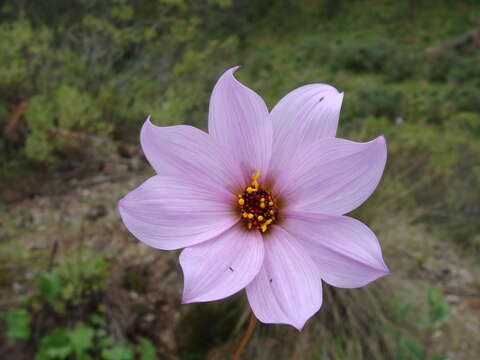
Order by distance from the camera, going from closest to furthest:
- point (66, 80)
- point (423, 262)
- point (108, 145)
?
point (423, 262) < point (108, 145) < point (66, 80)

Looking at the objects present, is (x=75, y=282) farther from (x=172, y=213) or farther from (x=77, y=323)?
(x=172, y=213)

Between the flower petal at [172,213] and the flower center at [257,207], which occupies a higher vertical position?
the flower petal at [172,213]

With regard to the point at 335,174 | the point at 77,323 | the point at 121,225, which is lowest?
Result: the point at 121,225

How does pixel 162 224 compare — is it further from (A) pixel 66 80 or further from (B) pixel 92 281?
(A) pixel 66 80

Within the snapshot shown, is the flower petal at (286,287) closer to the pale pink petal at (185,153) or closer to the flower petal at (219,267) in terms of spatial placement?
the flower petal at (219,267)

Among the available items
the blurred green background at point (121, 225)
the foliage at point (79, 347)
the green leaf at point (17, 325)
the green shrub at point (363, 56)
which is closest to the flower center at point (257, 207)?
the blurred green background at point (121, 225)

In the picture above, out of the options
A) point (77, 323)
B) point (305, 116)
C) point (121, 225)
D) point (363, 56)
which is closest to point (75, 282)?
point (77, 323)

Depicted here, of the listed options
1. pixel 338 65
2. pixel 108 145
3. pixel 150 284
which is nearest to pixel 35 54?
pixel 108 145
